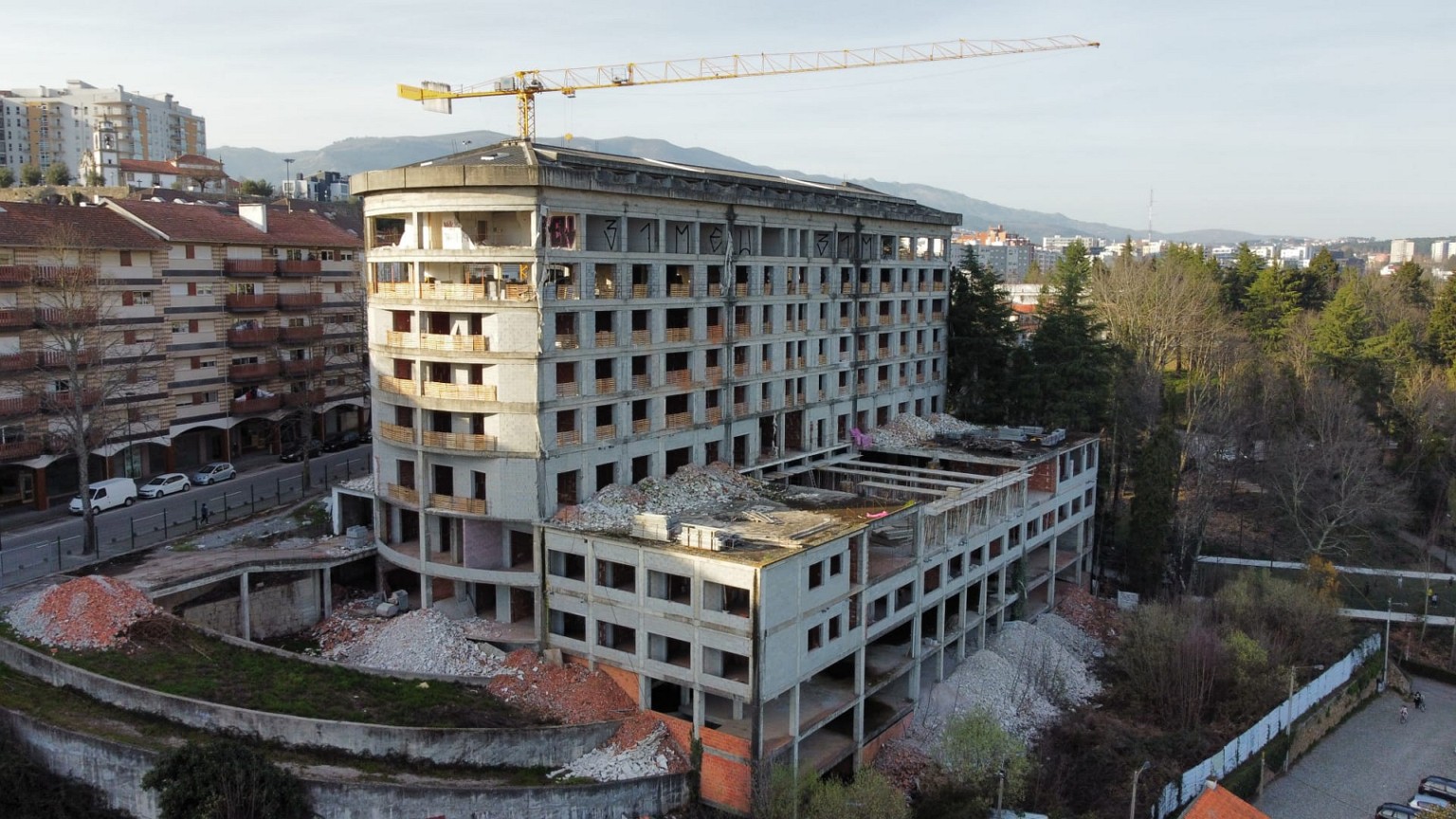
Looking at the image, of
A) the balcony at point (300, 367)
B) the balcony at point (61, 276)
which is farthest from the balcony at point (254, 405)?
the balcony at point (61, 276)

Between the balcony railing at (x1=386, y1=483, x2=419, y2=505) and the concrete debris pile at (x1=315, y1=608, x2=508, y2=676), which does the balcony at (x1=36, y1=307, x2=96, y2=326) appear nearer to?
the balcony railing at (x1=386, y1=483, x2=419, y2=505)

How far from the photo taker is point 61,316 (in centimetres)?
5116

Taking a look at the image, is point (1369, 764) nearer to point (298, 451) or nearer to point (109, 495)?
point (109, 495)

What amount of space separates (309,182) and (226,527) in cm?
10348

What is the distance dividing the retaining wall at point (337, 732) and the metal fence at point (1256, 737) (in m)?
20.5

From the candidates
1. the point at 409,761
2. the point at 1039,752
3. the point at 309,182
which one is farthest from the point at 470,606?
the point at 309,182

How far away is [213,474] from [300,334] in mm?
12724

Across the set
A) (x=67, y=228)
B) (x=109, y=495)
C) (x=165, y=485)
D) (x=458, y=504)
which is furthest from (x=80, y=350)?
(x=458, y=504)

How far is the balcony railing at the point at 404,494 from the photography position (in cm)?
4156

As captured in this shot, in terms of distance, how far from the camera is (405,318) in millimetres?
42688

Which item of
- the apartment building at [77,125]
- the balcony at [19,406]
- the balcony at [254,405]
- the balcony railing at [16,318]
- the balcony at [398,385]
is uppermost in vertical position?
the apartment building at [77,125]

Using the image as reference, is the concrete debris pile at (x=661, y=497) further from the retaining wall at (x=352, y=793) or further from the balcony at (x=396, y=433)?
the retaining wall at (x=352, y=793)

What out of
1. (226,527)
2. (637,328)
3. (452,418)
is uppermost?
(637,328)

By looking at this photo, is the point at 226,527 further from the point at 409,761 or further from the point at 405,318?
the point at 409,761
